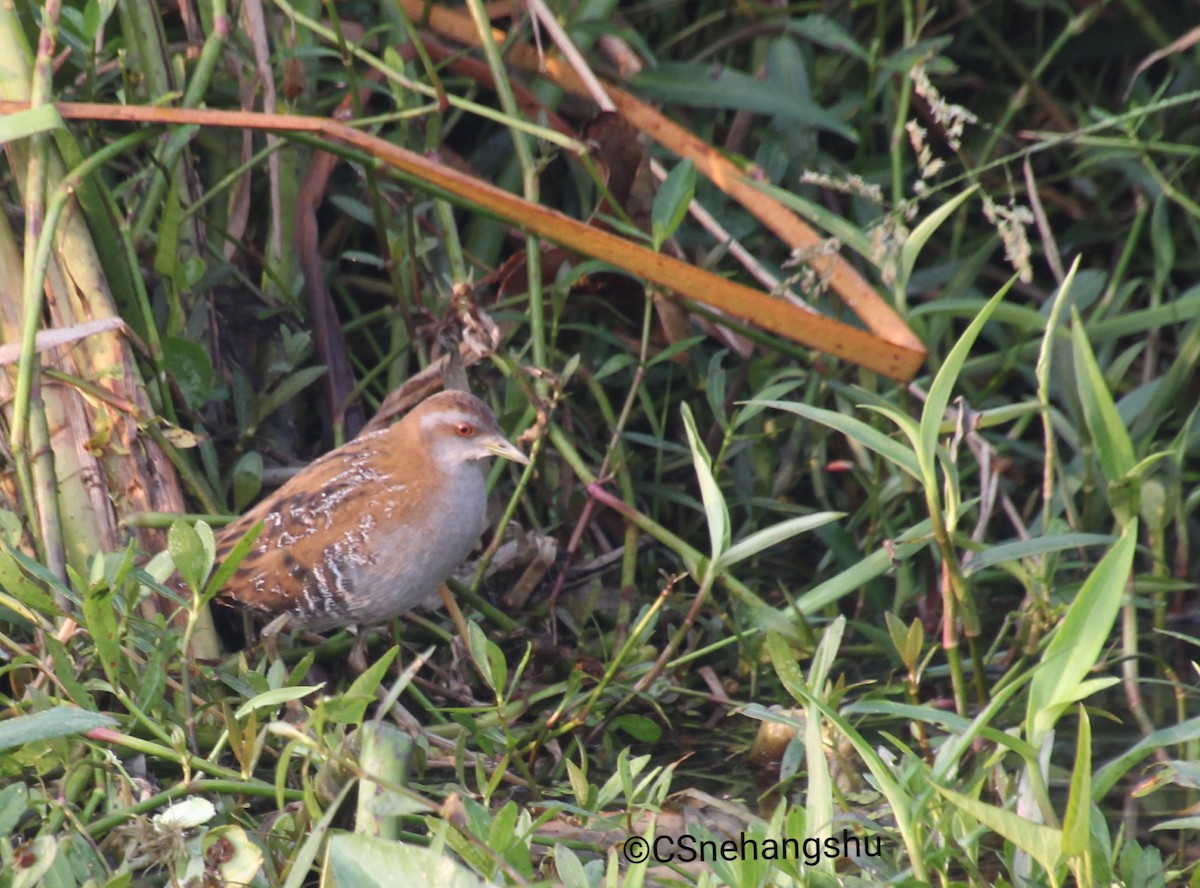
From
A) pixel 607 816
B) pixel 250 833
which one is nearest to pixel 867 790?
pixel 607 816

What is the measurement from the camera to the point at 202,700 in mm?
2879

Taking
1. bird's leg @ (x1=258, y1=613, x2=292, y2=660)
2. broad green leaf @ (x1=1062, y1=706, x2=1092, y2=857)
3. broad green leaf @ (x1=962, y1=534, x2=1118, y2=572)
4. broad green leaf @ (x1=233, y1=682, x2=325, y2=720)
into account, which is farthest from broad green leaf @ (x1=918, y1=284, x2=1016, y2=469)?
bird's leg @ (x1=258, y1=613, x2=292, y2=660)

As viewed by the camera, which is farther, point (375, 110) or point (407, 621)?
point (375, 110)

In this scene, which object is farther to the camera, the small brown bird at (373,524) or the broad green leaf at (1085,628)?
the small brown bird at (373,524)

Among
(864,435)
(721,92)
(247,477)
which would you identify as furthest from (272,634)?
(721,92)

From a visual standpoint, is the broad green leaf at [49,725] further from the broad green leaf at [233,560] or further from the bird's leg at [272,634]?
the bird's leg at [272,634]

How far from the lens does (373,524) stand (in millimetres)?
3404

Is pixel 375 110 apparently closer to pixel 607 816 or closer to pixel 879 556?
pixel 879 556

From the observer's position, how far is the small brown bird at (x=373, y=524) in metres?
3.29

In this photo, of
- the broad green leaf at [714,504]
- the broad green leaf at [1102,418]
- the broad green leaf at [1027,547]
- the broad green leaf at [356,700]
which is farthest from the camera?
the broad green leaf at [1102,418]

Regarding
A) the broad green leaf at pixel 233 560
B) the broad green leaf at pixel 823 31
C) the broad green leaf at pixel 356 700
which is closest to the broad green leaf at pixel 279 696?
the broad green leaf at pixel 356 700

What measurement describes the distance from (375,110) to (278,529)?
1339 millimetres

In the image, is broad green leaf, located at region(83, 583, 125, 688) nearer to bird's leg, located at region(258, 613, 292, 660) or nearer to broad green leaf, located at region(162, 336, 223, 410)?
bird's leg, located at region(258, 613, 292, 660)

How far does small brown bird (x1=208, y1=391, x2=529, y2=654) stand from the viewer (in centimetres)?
329
